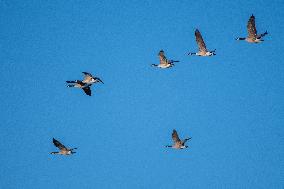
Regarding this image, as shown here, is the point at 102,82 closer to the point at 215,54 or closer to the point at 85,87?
the point at 85,87

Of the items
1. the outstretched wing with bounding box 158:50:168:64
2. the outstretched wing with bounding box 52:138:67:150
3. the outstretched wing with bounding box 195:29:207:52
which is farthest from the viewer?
the outstretched wing with bounding box 52:138:67:150

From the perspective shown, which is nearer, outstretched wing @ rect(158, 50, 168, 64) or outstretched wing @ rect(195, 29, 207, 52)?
outstretched wing @ rect(195, 29, 207, 52)

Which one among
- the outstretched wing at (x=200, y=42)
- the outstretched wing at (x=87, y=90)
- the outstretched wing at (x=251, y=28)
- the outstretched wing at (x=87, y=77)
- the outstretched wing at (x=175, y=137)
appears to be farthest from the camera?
the outstretched wing at (x=175, y=137)

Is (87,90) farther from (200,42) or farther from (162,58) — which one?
(200,42)

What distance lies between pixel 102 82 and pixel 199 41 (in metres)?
7.27

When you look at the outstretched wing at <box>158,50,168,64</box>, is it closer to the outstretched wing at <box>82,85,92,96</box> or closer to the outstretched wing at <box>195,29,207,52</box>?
the outstretched wing at <box>195,29,207,52</box>

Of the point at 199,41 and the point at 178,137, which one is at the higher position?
the point at 199,41

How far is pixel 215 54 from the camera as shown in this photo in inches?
1444

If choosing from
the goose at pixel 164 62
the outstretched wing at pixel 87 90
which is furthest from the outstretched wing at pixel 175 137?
the outstretched wing at pixel 87 90

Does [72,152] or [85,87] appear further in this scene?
[72,152]

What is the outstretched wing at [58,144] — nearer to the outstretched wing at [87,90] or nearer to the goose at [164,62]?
the outstretched wing at [87,90]

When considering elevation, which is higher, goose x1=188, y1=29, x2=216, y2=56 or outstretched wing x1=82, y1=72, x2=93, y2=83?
goose x1=188, y1=29, x2=216, y2=56

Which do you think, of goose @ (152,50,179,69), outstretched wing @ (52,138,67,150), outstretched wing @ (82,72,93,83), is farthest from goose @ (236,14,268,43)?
outstretched wing @ (52,138,67,150)

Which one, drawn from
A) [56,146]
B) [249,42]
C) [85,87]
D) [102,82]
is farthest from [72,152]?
[249,42]
